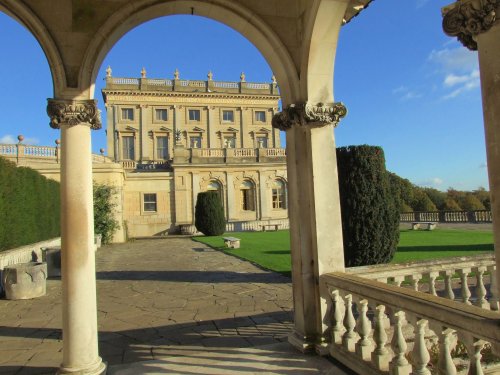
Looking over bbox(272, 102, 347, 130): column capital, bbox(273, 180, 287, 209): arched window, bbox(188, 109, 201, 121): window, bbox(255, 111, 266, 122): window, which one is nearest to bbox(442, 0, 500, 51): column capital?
bbox(272, 102, 347, 130): column capital

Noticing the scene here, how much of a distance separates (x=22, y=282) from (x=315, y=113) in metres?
7.08

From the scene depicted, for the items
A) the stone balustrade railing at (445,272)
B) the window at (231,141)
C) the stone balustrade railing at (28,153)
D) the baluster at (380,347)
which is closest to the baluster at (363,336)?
the baluster at (380,347)

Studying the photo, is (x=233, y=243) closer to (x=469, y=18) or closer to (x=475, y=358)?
(x=475, y=358)

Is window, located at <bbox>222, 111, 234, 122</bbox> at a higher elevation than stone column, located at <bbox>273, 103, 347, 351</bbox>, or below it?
higher

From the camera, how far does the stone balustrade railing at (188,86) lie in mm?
38375

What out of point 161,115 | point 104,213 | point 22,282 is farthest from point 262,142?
point 22,282

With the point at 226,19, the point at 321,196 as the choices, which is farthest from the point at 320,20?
the point at 321,196

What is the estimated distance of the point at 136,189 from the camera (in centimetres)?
2844

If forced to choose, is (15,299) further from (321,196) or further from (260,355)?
(321,196)

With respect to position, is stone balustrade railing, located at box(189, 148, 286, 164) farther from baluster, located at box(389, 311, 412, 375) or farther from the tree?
baluster, located at box(389, 311, 412, 375)

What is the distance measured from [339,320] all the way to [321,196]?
1329 millimetres

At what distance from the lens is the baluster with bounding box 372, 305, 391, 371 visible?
10.9 feet

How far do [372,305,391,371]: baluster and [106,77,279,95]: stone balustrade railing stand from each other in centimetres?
3878

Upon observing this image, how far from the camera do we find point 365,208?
809 centimetres
